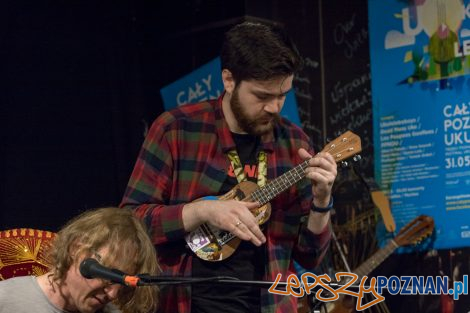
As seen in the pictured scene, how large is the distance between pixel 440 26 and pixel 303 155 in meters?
1.37

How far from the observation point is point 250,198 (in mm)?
2764

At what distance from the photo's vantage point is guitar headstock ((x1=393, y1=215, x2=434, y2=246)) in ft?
12.4

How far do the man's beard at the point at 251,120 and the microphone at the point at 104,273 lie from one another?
86 centimetres

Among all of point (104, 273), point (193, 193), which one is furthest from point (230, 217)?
point (104, 273)

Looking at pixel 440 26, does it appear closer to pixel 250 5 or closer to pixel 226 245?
pixel 250 5

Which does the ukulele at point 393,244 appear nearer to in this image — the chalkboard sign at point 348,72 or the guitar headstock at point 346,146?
the chalkboard sign at point 348,72

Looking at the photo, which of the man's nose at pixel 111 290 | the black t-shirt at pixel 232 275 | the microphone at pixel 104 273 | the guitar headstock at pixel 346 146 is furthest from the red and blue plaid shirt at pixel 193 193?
the microphone at pixel 104 273

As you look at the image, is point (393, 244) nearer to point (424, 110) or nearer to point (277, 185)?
point (424, 110)

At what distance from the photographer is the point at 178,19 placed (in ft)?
14.7

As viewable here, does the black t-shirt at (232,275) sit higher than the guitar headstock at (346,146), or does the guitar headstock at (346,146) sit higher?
the guitar headstock at (346,146)

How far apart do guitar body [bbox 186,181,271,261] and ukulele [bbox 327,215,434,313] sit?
1206 millimetres

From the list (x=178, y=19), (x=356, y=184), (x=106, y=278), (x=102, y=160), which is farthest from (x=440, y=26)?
(x=106, y=278)

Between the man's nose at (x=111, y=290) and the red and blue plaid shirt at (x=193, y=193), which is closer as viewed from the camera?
the man's nose at (x=111, y=290)

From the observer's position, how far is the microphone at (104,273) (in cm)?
197
